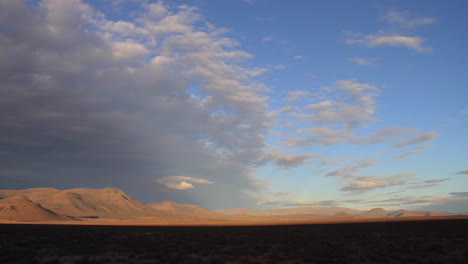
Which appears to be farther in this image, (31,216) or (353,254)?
(31,216)

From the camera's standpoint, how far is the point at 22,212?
128625 millimetres

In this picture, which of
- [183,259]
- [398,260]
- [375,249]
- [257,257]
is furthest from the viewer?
[375,249]

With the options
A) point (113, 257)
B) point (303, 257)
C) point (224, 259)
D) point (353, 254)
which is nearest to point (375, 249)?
point (353, 254)

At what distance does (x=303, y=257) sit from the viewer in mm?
23000

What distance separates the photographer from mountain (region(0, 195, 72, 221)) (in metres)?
124

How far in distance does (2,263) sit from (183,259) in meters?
11.3

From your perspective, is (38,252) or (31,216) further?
(31,216)

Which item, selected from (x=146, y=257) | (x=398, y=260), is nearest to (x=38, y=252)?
(x=146, y=257)

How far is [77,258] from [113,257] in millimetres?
2324

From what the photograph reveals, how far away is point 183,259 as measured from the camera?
873 inches

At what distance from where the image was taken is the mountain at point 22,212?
4882 inches

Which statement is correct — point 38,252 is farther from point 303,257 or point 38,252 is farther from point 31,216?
point 31,216

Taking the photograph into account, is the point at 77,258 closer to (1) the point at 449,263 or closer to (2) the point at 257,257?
(2) the point at 257,257

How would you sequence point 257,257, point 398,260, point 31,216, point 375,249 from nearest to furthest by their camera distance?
point 398,260, point 257,257, point 375,249, point 31,216
